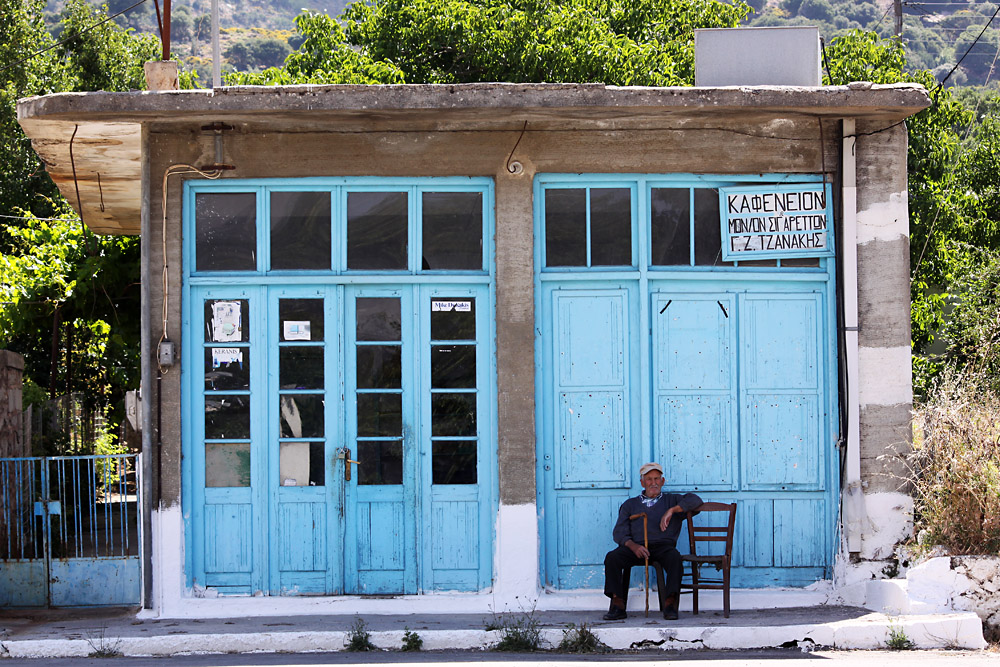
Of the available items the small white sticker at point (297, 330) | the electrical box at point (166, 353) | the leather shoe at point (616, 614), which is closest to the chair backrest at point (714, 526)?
the leather shoe at point (616, 614)

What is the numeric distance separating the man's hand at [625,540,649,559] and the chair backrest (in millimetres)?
465

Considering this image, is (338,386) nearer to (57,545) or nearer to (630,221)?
(630,221)

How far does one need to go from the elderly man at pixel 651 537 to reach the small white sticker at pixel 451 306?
1.75m

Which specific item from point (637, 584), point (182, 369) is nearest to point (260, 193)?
point (182, 369)

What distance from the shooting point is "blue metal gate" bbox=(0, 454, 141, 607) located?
319 inches

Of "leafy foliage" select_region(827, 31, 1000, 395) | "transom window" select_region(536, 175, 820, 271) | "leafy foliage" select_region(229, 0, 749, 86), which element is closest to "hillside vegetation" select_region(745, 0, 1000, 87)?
"leafy foliage" select_region(827, 31, 1000, 395)

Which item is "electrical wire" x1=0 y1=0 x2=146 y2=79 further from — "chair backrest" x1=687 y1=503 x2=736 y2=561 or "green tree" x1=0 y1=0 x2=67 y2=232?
"chair backrest" x1=687 y1=503 x2=736 y2=561

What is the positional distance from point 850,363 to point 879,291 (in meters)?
0.58

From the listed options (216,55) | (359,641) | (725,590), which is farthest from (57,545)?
(216,55)

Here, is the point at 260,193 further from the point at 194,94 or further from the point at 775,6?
the point at 775,6

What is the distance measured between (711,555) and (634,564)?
0.79 m

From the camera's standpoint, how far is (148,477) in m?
7.65

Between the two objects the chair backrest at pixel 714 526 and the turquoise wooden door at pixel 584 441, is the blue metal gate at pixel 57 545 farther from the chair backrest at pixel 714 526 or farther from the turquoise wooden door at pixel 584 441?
the chair backrest at pixel 714 526

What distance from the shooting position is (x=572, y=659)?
670 centimetres
